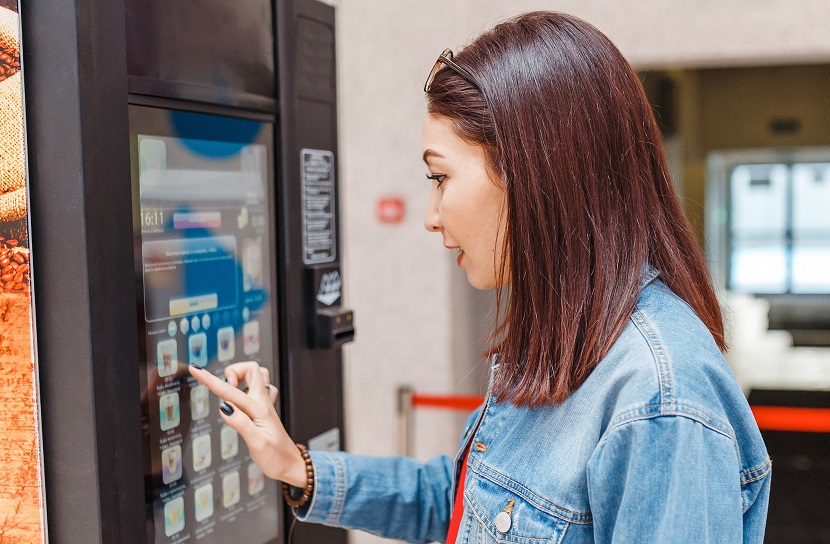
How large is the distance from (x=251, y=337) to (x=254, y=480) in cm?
26

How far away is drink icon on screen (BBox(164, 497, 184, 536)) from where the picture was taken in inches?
52.5

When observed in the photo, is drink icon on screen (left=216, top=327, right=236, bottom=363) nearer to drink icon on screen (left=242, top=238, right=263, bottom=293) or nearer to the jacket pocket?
drink icon on screen (left=242, top=238, right=263, bottom=293)

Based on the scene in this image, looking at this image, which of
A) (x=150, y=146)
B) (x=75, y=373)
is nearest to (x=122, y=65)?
(x=150, y=146)

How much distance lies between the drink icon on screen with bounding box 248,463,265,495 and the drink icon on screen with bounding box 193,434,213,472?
13 centimetres

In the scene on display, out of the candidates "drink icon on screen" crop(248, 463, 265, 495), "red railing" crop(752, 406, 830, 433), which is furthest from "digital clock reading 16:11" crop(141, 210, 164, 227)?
"red railing" crop(752, 406, 830, 433)

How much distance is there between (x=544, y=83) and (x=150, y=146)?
580 millimetres

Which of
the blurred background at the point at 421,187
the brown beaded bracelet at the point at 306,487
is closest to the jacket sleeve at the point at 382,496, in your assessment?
the brown beaded bracelet at the point at 306,487

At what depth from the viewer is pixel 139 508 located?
1.21 metres

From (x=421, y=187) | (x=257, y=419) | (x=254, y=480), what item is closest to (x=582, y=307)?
(x=257, y=419)

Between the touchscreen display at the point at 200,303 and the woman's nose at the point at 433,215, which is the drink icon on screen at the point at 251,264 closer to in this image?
the touchscreen display at the point at 200,303

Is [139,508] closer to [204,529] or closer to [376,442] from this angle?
[204,529]

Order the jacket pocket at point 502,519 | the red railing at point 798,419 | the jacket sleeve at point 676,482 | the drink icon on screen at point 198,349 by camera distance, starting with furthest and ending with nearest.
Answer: the red railing at point 798,419, the drink icon on screen at point 198,349, the jacket pocket at point 502,519, the jacket sleeve at point 676,482

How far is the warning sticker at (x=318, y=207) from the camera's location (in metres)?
1.63

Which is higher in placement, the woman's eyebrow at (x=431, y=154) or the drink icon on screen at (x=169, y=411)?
the woman's eyebrow at (x=431, y=154)
